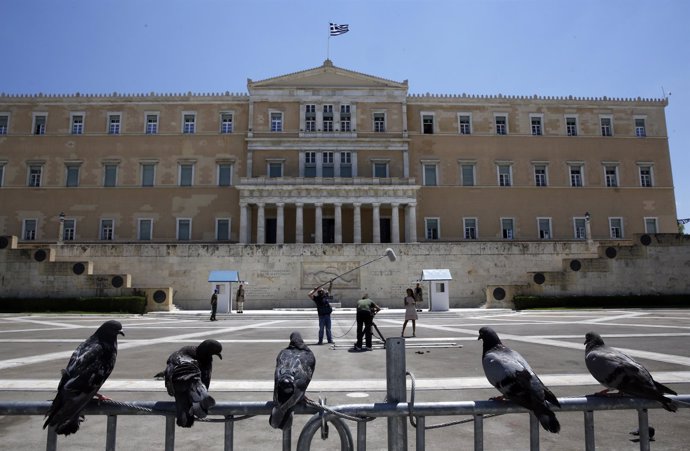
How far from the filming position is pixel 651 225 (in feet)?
160

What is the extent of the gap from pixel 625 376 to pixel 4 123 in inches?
2324

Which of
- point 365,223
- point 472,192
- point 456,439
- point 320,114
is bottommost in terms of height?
point 456,439

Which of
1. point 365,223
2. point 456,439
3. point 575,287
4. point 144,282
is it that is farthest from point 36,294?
point 575,287

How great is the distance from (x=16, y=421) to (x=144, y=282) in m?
29.0

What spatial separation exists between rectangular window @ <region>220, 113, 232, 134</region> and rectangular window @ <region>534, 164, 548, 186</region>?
1250 inches

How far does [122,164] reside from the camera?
47.6 meters

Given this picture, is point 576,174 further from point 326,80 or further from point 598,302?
point 326,80

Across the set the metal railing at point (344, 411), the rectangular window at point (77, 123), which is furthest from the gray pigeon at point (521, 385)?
the rectangular window at point (77, 123)

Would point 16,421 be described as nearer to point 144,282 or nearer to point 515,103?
point 144,282

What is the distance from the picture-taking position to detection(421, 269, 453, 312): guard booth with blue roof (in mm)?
28672

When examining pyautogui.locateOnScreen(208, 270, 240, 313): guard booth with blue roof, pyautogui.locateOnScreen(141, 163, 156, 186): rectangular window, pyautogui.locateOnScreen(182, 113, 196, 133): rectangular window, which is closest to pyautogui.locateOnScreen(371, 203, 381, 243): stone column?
pyautogui.locateOnScreen(208, 270, 240, 313): guard booth with blue roof

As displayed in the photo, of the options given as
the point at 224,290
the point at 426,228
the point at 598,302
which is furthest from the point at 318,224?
the point at 598,302

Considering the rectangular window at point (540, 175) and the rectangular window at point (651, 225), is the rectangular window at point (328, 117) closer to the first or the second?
the rectangular window at point (540, 175)

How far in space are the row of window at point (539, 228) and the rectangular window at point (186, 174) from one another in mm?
23798
